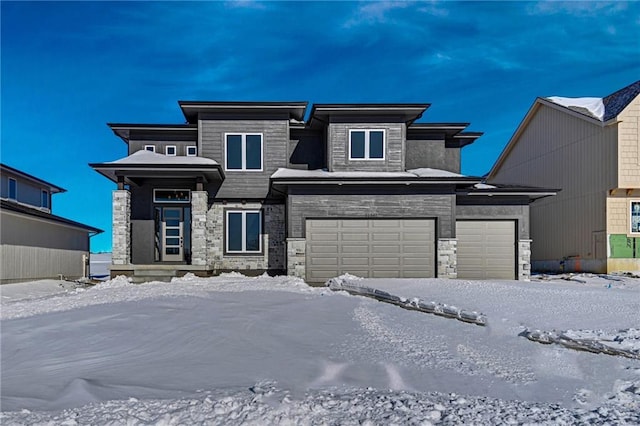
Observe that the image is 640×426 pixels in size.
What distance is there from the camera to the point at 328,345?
20.4 feet

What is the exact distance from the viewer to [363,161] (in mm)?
16188

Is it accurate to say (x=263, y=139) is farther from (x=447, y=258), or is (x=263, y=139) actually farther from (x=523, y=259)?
(x=523, y=259)

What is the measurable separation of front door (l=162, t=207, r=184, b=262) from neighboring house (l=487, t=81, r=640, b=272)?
19.4m

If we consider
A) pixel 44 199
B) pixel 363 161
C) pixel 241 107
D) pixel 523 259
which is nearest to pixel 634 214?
pixel 523 259

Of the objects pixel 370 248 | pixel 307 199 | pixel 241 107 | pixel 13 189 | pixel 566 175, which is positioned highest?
pixel 241 107

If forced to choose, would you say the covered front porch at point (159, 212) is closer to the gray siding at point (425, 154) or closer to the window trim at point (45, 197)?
the gray siding at point (425, 154)

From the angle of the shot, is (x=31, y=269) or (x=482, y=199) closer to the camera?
(x=482, y=199)

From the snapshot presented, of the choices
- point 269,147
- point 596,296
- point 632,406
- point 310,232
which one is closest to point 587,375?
point 632,406

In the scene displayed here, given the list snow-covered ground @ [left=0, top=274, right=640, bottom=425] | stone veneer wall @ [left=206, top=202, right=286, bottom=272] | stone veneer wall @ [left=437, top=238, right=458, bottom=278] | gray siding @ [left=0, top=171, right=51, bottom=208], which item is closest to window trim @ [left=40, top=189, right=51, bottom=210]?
gray siding @ [left=0, top=171, right=51, bottom=208]

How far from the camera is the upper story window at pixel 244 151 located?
55.6 feet

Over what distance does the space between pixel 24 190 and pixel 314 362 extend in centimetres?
2558

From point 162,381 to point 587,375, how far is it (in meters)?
5.17

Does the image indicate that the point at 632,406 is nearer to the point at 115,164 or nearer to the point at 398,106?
the point at 398,106

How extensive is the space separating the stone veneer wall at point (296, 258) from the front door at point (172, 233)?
5.12 meters
